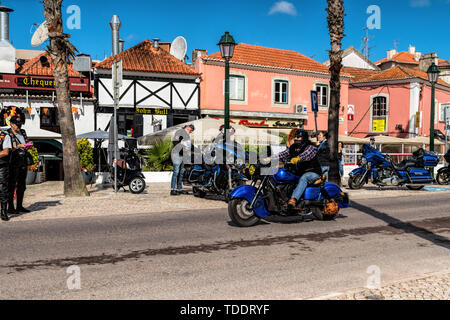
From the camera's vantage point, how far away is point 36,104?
25281mm

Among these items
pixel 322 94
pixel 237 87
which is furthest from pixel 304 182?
pixel 322 94

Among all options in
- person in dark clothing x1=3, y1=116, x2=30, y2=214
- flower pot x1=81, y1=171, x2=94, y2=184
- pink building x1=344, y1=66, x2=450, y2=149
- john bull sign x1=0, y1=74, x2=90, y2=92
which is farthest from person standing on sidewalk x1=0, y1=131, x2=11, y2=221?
pink building x1=344, y1=66, x2=450, y2=149

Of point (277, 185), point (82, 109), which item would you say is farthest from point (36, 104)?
point (277, 185)

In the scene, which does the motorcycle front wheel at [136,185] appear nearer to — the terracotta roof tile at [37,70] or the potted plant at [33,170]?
the potted plant at [33,170]

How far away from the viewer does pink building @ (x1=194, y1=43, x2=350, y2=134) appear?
2764 centimetres

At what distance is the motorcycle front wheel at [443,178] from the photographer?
17.5m

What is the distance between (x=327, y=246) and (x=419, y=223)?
3096mm

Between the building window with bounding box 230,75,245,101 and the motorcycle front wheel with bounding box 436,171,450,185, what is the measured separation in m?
14.0

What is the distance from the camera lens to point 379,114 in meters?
34.9

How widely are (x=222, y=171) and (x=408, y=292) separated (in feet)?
23.4

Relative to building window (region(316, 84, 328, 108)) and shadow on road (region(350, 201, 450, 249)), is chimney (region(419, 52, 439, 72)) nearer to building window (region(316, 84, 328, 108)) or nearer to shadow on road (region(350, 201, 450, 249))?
building window (region(316, 84, 328, 108))

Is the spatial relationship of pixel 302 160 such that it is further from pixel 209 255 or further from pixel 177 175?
pixel 177 175

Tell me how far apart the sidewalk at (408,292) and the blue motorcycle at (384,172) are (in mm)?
10419
